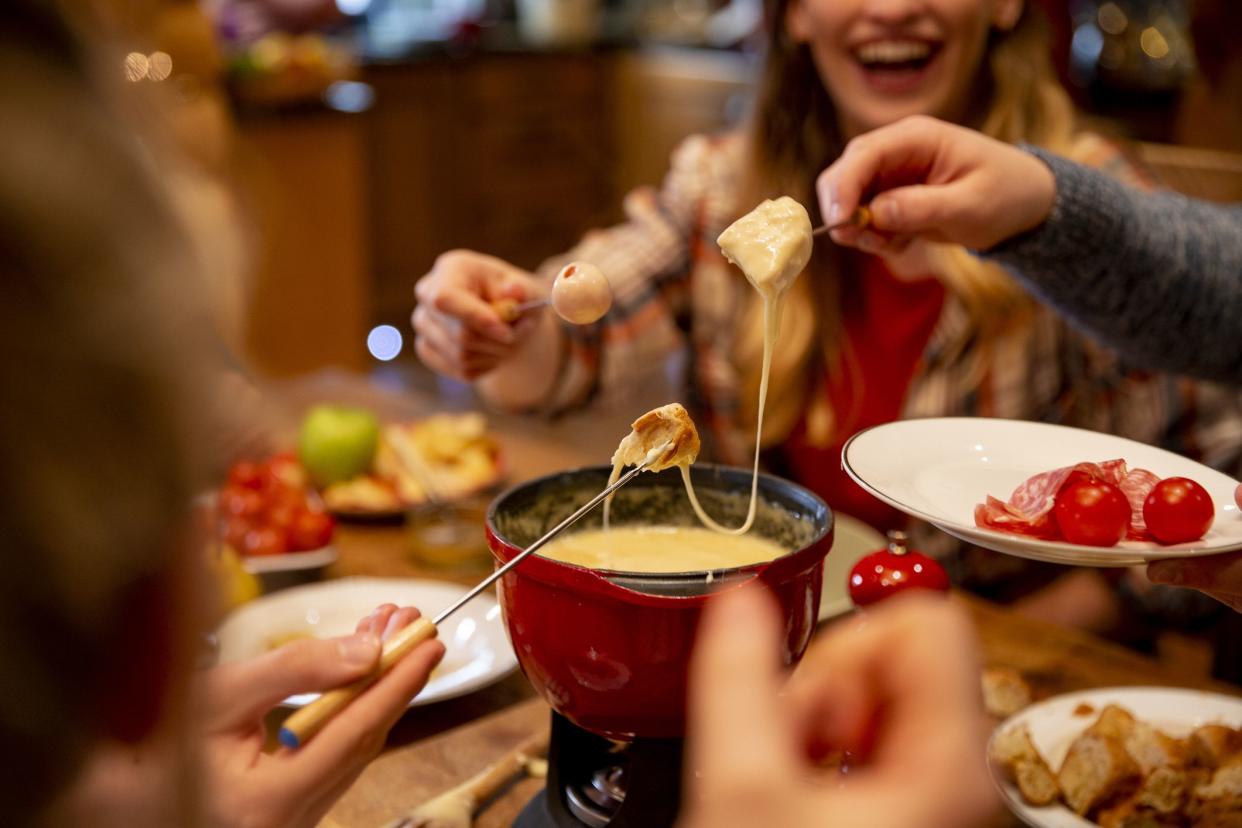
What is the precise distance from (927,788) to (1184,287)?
0.93 metres

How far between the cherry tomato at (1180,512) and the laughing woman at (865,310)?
2.88 feet

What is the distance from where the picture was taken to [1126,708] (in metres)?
1.09

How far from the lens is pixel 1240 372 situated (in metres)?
1.38

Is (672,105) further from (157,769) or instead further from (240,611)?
(157,769)

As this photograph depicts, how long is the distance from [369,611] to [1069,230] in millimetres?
801

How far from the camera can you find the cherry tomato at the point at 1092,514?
0.81m

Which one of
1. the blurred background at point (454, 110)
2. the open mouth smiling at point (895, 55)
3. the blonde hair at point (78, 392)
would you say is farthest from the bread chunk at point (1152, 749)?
the blurred background at point (454, 110)

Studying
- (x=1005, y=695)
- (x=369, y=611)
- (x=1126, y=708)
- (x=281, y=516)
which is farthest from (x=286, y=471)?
(x=1126, y=708)

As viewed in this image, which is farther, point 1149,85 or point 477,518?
point 1149,85

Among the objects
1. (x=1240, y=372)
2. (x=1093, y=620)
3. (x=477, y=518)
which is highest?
(x=1240, y=372)

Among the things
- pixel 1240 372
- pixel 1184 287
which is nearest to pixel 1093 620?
pixel 1240 372

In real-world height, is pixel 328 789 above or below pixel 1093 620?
above

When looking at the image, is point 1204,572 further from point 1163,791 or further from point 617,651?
point 617,651

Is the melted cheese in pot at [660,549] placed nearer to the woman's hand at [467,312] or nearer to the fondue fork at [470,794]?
the fondue fork at [470,794]
